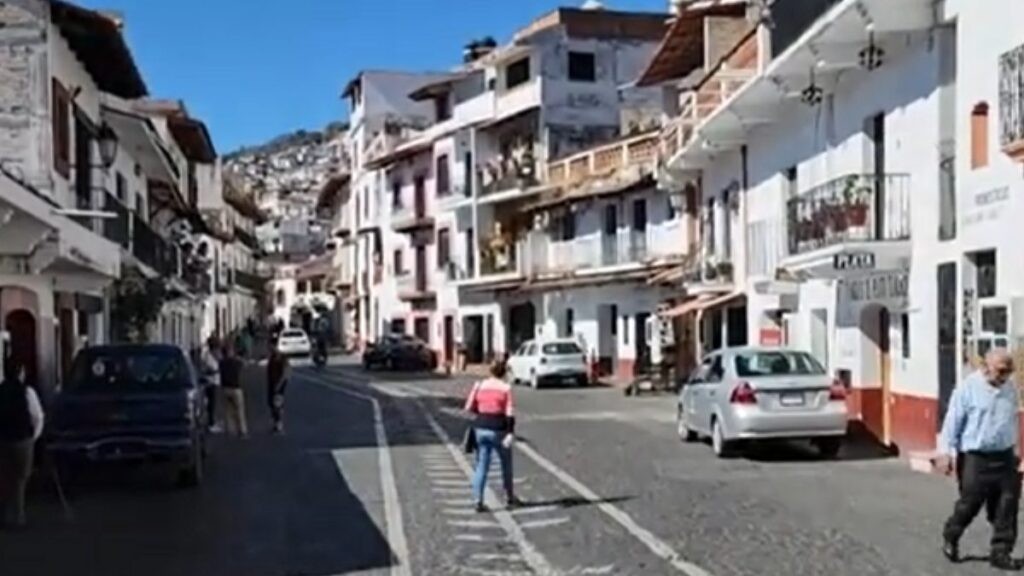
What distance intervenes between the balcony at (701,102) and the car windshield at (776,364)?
7.93 meters

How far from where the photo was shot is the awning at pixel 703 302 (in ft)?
108

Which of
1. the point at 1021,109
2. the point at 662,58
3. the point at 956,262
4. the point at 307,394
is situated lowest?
the point at 307,394

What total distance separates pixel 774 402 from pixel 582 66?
36058 mm

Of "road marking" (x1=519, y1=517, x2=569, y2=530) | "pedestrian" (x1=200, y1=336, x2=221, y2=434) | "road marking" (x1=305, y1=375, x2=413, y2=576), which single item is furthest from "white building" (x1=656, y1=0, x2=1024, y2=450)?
"pedestrian" (x1=200, y1=336, x2=221, y2=434)

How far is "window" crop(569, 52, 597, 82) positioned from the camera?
55031 mm

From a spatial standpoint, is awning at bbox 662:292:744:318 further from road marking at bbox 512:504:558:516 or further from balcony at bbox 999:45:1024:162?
road marking at bbox 512:504:558:516

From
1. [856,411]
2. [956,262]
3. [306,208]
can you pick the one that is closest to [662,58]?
[856,411]

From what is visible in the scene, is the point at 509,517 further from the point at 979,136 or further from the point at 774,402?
the point at 979,136

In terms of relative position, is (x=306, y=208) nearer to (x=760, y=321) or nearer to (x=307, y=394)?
(x=307, y=394)

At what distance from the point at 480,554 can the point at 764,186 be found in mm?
18193

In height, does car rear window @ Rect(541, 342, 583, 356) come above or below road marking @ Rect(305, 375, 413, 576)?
above

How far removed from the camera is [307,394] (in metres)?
40.6

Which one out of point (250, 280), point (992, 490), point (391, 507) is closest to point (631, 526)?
point (391, 507)

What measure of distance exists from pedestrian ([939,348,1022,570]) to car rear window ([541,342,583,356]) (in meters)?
33.2
